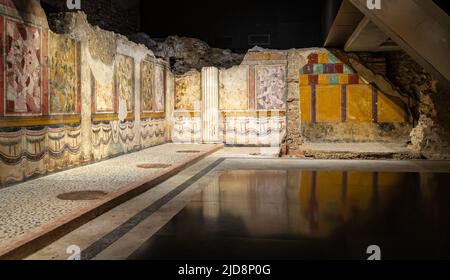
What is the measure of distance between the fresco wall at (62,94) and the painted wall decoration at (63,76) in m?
0.01

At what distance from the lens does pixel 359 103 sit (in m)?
12.0

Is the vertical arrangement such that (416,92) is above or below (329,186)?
above

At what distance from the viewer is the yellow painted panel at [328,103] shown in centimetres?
1212

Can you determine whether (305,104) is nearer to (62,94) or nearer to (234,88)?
(234,88)

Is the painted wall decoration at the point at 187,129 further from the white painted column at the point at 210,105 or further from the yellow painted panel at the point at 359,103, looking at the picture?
the yellow painted panel at the point at 359,103

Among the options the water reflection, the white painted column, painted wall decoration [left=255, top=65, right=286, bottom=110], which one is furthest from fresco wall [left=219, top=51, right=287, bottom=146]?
the water reflection

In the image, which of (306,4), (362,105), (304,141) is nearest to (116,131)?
(304,141)

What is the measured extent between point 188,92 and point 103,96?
410 cm

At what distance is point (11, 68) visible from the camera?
5750 mm

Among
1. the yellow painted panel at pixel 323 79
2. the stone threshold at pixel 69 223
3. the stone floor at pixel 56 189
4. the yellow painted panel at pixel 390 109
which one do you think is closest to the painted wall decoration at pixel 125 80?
the stone floor at pixel 56 189

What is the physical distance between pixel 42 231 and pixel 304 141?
31.8 ft

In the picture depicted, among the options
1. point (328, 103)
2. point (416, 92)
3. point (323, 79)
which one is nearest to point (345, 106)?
point (328, 103)

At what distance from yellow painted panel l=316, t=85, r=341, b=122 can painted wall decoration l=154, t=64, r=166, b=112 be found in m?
4.16
